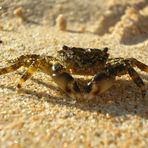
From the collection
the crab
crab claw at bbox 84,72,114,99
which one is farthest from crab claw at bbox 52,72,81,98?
crab claw at bbox 84,72,114,99

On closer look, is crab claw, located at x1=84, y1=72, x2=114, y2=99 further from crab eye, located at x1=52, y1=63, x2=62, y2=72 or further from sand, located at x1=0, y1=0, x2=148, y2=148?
crab eye, located at x1=52, y1=63, x2=62, y2=72

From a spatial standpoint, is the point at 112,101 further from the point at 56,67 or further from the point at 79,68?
the point at 56,67

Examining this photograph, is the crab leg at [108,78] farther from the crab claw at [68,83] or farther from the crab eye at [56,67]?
the crab eye at [56,67]

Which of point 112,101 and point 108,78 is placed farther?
point 112,101

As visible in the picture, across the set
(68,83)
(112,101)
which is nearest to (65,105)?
(68,83)

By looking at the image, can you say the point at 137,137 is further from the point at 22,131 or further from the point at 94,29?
the point at 94,29

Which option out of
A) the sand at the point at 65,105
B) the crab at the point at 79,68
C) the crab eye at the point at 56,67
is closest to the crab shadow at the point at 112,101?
the sand at the point at 65,105
